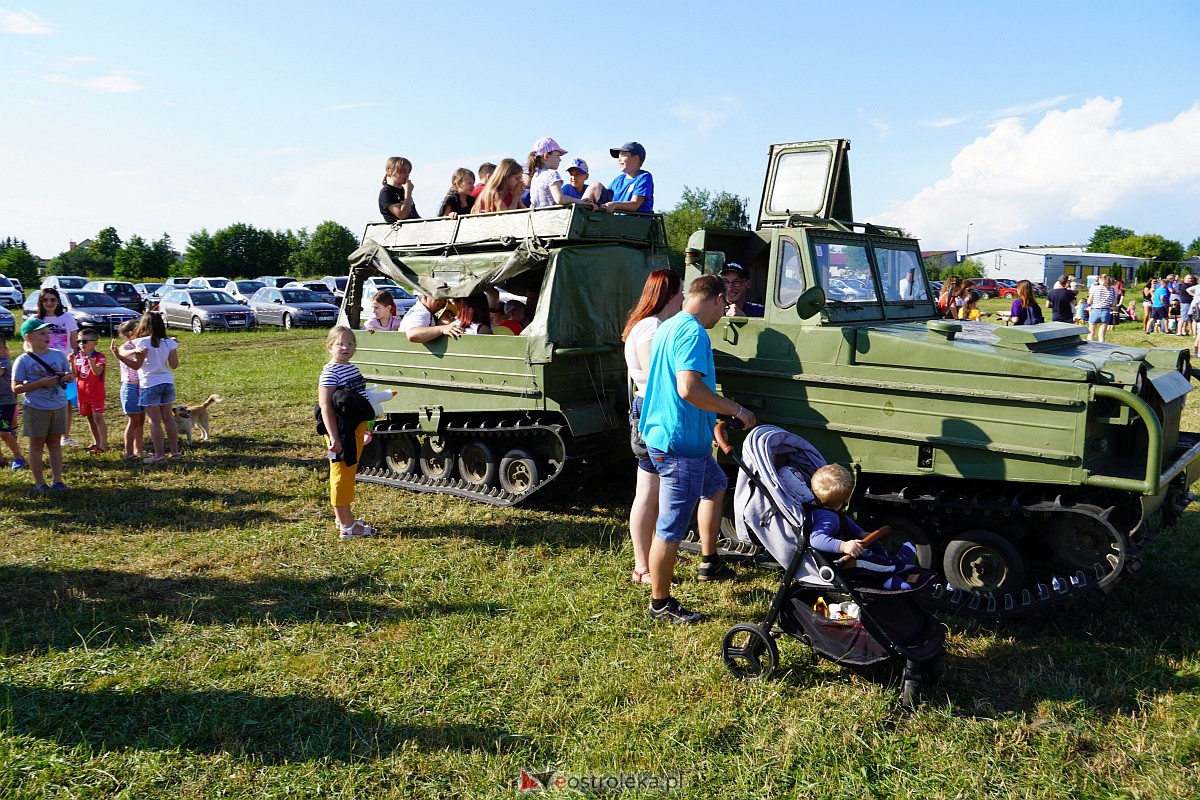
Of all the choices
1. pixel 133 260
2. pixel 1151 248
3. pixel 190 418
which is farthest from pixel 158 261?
pixel 1151 248

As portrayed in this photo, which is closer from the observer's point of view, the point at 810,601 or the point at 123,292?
the point at 810,601

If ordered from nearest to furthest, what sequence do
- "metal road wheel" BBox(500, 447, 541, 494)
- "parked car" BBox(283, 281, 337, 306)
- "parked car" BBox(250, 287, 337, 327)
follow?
"metal road wheel" BBox(500, 447, 541, 494) → "parked car" BBox(250, 287, 337, 327) → "parked car" BBox(283, 281, 337, 306)

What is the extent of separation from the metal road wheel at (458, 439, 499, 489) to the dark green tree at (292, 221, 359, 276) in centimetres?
5816

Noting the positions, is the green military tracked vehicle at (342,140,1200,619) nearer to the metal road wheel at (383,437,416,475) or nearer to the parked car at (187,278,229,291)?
the metal road wheel at (383,437,416,475)

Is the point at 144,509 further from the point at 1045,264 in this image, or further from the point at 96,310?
the point at 1045,264

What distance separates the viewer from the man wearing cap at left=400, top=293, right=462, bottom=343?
796 centimetres

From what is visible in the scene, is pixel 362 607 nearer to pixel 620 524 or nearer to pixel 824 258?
pixel 620 524

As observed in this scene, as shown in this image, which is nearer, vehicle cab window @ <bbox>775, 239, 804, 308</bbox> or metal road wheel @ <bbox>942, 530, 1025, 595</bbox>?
metal road wheel @ <bbox>942, 530, 1025, 595</bbox>

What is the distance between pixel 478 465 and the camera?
26.9 ft

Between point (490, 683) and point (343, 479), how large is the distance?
8.85ft

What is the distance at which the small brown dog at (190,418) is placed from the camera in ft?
33.1

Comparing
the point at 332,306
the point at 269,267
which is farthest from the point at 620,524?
the point at 269,267

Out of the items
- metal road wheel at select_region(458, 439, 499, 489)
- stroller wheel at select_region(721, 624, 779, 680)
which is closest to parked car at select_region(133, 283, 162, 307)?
metal road wheel at select_region(458, 439, 499, 489)

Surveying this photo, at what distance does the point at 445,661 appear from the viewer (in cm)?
483
